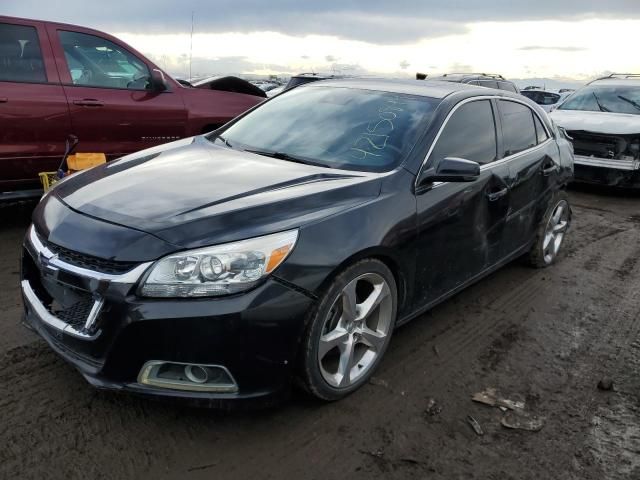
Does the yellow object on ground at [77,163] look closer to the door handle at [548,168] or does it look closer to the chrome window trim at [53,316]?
the chrome window trim at [53,316]

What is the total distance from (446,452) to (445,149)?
1770 millimetres

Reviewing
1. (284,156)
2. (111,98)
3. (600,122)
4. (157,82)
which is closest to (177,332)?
(284,156)

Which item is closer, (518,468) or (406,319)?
(518,468)

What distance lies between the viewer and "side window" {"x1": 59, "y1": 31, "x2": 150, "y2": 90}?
5281 mm

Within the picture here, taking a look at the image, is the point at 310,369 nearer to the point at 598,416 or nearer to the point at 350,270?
the point at 350,270

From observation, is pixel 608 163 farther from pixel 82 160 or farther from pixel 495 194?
pixel 82 160

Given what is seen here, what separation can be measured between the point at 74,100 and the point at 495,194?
3798 mm

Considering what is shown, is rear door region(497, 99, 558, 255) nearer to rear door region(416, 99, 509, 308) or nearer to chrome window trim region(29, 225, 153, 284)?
rear door region(416, 99, 509, 308)

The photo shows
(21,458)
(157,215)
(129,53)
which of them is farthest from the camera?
(129,53)

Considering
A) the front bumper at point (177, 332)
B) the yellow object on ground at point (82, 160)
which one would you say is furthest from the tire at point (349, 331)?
the yellow object on ground at point (82, 160)

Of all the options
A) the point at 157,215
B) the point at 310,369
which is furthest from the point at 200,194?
the point at 310,369

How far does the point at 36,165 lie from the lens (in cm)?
506

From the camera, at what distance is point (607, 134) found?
8305 millimetres

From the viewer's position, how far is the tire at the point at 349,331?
2.62 meters
